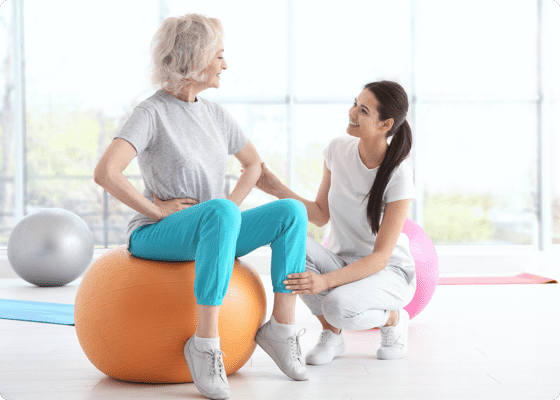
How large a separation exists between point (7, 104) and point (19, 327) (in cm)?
337

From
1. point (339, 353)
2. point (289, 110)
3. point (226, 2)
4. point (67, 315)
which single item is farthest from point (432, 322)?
point (226, 2)

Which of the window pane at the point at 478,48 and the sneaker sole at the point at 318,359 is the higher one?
the window pane at the point at 478,48

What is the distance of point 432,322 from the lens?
2877 millimetres

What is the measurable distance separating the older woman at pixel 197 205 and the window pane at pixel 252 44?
3645 mm

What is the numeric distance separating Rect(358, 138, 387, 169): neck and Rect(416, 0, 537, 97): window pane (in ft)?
12.1

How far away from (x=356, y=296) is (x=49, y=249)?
9.33 ft

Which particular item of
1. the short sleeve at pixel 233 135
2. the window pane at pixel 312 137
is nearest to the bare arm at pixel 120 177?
the short sleeve at pixel 233 135

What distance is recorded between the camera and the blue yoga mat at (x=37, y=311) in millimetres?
2932

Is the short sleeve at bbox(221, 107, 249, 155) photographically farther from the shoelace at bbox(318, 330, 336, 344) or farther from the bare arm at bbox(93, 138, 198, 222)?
the shoelace at bbox(318, 330, 336, 344)

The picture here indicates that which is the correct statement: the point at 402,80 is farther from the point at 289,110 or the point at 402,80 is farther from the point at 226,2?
the point at 226,2

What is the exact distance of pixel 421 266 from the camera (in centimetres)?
259

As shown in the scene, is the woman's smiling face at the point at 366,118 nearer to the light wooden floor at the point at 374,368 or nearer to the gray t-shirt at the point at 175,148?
the gray t-shirt at the point at 175,148

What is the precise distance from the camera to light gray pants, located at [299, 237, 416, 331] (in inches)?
77.1

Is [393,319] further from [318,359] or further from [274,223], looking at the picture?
[274,223]
